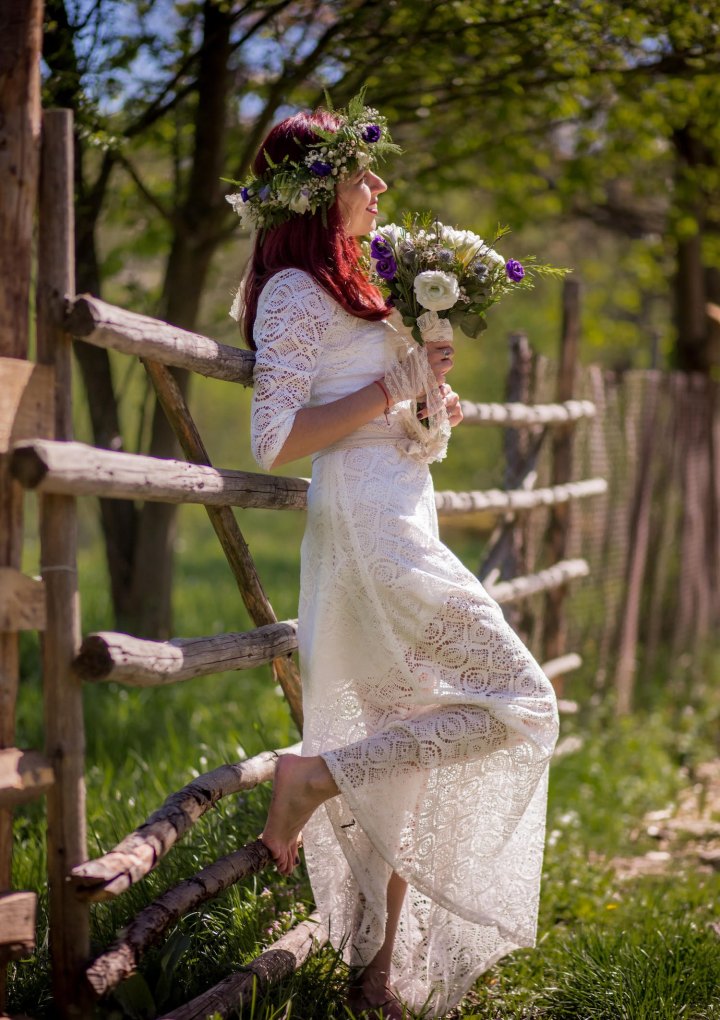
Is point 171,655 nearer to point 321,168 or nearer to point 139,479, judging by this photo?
point 139,479

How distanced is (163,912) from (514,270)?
1.78 meters

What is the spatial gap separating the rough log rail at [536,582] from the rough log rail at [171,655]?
175 centimetres

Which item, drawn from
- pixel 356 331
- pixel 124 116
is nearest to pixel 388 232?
pixel 356 331

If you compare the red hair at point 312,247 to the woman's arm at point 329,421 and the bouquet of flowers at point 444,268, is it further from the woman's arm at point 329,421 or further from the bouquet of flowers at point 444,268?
the woman's arm at point 329,421

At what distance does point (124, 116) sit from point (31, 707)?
2.84 metres

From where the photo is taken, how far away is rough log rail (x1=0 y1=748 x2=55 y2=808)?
2.13 metres

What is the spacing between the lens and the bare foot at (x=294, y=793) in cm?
259

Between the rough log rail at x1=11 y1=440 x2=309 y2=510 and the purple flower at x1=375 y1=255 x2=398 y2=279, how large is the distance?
627 mm

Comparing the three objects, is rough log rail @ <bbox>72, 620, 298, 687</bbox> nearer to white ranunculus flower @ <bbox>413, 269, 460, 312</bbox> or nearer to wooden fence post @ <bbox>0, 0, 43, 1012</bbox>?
wooden fence post @ <bbox>0, 0, 43, 1012</bbox>

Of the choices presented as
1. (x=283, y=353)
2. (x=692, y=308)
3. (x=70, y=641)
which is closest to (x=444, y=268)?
(x=283, y=353)

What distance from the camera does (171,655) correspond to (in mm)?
2404

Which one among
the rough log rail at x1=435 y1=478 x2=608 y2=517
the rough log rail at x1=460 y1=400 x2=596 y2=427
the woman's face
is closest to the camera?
the woman's face

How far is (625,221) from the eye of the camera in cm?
982

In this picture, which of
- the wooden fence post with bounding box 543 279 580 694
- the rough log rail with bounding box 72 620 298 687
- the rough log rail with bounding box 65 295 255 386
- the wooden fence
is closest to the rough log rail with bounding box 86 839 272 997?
the wooden fence
